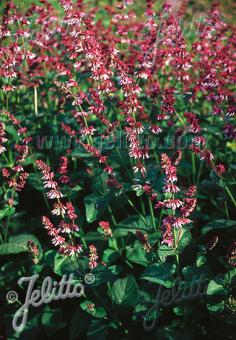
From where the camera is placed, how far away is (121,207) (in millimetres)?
3684

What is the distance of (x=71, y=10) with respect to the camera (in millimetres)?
3385

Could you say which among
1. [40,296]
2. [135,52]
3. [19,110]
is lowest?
[40,296]

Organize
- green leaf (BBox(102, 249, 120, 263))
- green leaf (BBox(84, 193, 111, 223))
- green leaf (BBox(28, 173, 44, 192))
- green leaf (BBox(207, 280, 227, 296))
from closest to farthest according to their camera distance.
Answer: green leaf (BBox(207, 280, 227, 296))
green leaf (BBox(84, 193, 111, 223))
green leaf (BBox(102, 249, 120, 263))
green leaf (BBox(28, 173, 44, 192))

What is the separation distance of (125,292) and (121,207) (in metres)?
0.80

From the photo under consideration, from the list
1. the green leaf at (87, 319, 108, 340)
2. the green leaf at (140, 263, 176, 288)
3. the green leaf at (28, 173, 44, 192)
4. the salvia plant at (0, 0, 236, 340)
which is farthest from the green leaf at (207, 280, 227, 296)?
the green leaf at (28, 173, 44, 192)

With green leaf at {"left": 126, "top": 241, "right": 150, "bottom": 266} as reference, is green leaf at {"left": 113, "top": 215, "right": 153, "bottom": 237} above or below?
above

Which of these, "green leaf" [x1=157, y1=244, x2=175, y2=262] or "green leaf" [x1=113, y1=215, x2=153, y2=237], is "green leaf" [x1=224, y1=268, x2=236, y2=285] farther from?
"green leaf" [x1=113, y1=215, x2=153, y2=237]

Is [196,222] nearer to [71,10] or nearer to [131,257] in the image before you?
[131,257]

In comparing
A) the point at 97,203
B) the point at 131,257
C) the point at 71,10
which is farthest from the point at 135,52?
the point at 131,257

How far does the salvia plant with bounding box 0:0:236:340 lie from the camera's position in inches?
117

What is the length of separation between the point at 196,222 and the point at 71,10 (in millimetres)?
2048

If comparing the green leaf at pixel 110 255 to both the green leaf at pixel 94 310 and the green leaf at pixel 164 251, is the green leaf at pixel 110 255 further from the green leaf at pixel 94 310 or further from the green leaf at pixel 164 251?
the green leaf at pixel 164 251

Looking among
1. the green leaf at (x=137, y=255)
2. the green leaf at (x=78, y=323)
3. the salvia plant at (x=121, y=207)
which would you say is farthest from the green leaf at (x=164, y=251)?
the green leaf at (x=78, y=323)

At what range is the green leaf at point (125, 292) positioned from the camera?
10.0 feet
